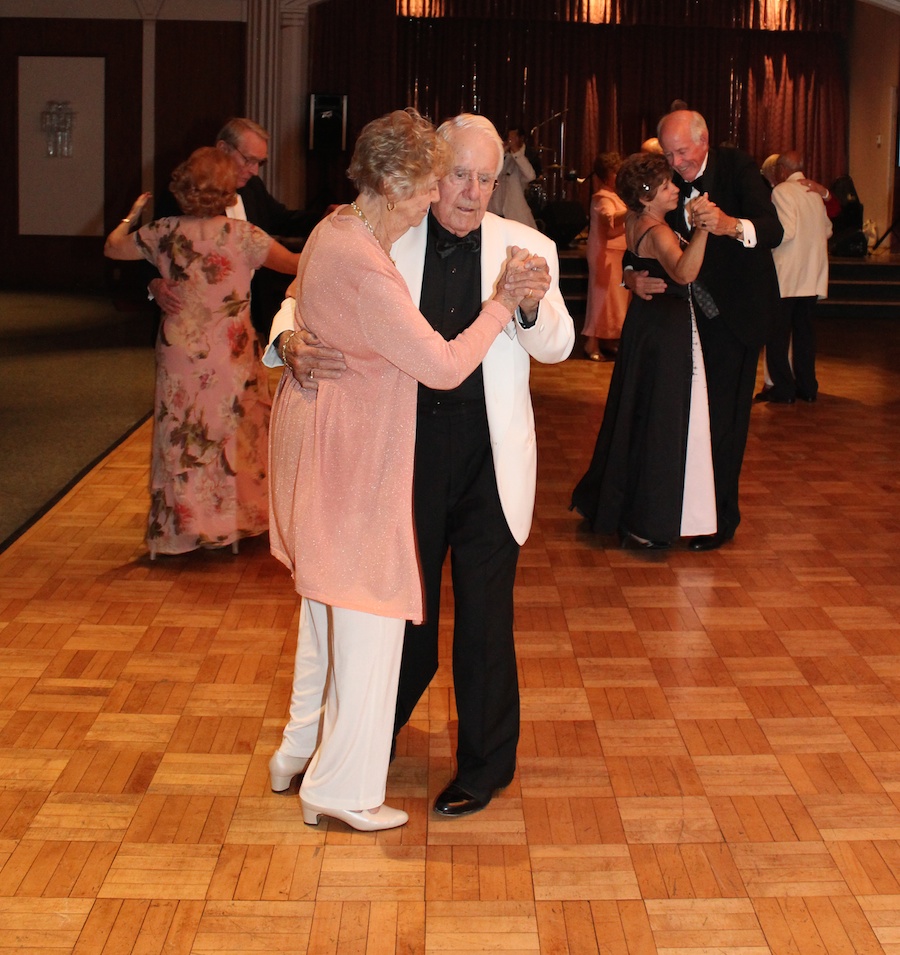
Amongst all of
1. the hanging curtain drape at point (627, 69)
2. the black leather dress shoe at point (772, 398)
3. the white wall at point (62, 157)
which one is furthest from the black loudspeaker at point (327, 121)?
the black leather dress shoe at point (772, 398)

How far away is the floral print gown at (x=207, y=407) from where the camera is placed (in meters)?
4.48

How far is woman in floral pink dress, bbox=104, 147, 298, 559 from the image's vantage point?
4.43 meters

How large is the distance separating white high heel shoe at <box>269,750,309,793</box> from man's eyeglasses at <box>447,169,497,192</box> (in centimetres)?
126

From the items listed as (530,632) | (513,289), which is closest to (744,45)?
(530,632)

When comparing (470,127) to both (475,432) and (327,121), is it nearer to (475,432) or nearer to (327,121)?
(475,432)

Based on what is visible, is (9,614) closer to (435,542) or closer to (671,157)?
(435,542)

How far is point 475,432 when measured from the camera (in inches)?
105

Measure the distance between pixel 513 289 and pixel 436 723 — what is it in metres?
1.30

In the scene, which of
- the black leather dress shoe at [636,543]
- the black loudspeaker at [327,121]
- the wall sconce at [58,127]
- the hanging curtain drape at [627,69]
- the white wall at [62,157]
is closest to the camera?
the black leather dress shoe at [636,543]

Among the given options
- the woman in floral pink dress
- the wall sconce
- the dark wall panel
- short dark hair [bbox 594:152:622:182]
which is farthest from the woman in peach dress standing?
the wall sconce

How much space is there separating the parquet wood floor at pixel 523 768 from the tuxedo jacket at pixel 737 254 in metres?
0.86

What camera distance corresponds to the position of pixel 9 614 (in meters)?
4.05

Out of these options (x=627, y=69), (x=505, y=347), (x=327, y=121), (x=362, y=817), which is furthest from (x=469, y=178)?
(x=627, y=69)

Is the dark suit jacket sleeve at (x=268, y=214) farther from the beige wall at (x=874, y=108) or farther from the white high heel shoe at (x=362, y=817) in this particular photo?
the beige wall at (x=874, y=108)
